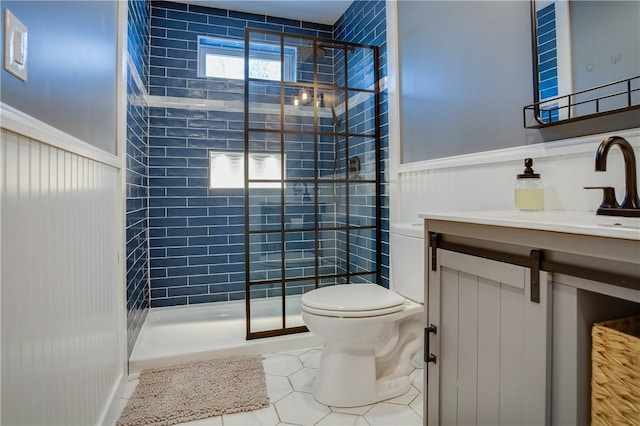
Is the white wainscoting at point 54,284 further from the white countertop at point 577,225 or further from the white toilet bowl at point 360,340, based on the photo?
the white countertop at point 577,225

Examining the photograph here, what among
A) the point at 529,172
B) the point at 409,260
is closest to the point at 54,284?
the point at 409,260

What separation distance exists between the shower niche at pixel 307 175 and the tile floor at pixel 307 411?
1.64 feet

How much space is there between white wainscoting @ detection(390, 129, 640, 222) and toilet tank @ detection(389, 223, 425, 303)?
241 mm

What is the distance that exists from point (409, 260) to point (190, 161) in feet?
6.60

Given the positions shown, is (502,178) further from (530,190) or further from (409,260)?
(409,260)

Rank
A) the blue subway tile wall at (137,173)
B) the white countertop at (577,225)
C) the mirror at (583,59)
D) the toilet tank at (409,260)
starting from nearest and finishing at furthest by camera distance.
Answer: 1. the white countertop at (577,225)
2. the mirror at (583,59)
3. the toilet tank at (409,260)
4. the blue subway tile wall at (137,173)

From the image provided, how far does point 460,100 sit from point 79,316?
1803 mm

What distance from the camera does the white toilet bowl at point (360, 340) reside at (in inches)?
58.1

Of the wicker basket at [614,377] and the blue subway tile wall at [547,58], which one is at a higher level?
the blue subway tile wall at [547,58]

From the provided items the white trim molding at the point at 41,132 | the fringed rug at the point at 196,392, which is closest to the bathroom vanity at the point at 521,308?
the fringed rug at the point at 196,392

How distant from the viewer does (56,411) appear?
0.89 meters

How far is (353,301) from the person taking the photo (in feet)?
5.08

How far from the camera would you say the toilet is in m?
1.48

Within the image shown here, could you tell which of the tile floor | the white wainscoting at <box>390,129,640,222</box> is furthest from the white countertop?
the tile floor
